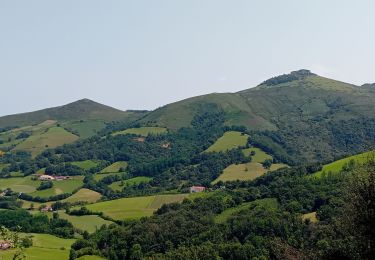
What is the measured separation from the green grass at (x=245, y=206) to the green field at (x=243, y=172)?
54.4 m

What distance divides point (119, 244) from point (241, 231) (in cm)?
2893

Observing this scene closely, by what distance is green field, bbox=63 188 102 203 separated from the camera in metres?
174

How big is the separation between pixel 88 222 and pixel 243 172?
7242 centimetres

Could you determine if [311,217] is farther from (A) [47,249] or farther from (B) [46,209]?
(B) [46,209]

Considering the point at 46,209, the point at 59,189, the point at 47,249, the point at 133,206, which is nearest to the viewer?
the point at 47,249

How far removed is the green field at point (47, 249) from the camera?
329 ft

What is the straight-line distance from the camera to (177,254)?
92312 millimetres

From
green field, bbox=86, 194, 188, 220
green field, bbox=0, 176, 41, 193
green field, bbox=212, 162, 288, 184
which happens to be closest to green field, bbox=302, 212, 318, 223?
green field, bbox=86, 194, 188, 220

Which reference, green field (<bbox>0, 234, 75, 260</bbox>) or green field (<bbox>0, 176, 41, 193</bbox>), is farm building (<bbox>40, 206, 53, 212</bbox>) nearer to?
green field (<bbox>0, 176, 41, 193</bbox>)

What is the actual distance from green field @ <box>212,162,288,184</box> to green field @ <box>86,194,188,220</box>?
106ft

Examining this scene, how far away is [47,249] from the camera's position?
110375 mm

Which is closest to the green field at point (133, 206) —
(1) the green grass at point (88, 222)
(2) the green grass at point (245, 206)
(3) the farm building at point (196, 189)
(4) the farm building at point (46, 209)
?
(1) the green grass at point (88, 222)

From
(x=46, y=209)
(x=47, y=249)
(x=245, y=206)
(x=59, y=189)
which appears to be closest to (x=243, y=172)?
(x=245, y=206)

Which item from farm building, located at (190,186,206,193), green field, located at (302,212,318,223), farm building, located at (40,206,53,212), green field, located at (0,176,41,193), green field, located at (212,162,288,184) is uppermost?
green field, located at (0,176,41,193)
